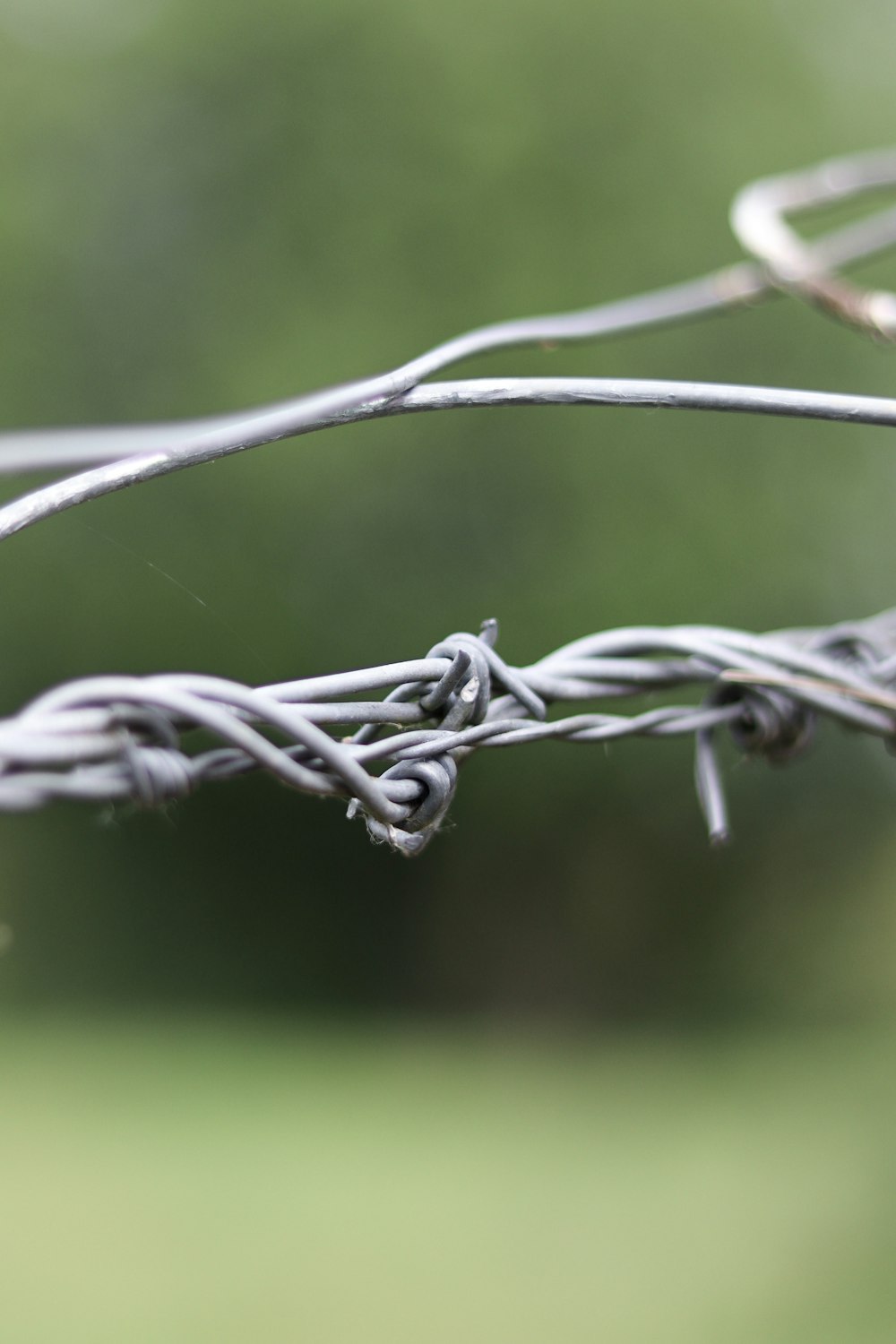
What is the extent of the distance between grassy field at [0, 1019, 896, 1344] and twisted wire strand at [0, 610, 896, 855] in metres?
1.98

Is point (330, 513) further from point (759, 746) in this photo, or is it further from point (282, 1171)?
point (759, 746)

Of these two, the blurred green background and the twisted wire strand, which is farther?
the blurred green background

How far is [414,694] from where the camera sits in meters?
0.36

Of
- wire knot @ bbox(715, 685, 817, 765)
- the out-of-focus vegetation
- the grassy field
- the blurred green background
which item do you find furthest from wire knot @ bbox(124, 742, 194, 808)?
the out-of-focus vegetation

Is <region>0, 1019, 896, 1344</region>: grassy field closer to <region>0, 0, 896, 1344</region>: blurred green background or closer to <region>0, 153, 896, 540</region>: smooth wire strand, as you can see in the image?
<region>0, 0, 896, 1344</region>: blurred green background

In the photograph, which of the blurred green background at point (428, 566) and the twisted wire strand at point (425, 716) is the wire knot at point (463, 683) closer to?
the twisted wire strand at point (425, 716)

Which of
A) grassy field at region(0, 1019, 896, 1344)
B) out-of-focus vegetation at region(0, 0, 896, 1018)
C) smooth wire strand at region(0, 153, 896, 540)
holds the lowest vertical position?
grassy field at region(0, 1019, 896, 1344)

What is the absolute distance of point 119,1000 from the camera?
143 inches

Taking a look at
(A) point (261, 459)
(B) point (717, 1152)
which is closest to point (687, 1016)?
(B) point (717, 1152)

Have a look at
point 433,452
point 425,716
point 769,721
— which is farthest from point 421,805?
point 433,452

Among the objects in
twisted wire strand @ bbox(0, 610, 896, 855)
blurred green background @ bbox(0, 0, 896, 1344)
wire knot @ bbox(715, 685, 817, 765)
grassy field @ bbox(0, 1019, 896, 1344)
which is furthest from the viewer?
blurred green background @ bbox(0, 0, 896, 1344)

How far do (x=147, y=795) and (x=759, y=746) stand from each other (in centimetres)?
32

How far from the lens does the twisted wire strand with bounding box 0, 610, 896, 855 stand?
0.27 meters

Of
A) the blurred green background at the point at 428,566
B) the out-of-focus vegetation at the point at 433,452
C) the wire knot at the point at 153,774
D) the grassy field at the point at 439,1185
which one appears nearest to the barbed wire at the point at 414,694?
the wire knot at the point at 153,774
